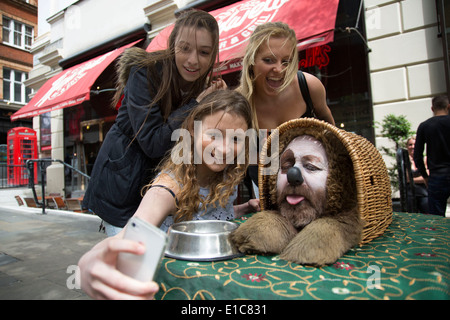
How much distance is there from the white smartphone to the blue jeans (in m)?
3.56

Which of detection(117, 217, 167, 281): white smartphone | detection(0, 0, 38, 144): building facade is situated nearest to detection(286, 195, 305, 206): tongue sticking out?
detection(117, 217, 167, 281): white smartphone

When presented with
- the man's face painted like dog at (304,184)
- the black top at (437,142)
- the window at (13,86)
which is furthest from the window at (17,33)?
the man's face painted like dog at (304,184)

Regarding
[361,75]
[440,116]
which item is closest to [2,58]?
[361,75]

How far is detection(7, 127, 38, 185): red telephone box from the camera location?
12.5 meters

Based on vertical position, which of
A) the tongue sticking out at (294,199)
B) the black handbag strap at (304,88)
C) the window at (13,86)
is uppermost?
the window at (13,86)

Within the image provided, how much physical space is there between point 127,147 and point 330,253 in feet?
3.57

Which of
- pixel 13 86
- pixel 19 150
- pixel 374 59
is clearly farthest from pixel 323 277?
pixel 13 86

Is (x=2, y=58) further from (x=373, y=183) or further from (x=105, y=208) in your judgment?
(x=373, y=183)

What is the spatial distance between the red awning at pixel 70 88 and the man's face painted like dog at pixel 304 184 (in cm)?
520

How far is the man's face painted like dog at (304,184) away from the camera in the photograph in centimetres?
95

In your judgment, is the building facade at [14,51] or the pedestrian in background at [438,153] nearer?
the pedestrian in background at [438,153]

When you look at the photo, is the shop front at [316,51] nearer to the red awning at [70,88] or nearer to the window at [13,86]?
the red awning at [70,88]

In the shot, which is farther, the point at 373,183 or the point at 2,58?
the point at 2,58
